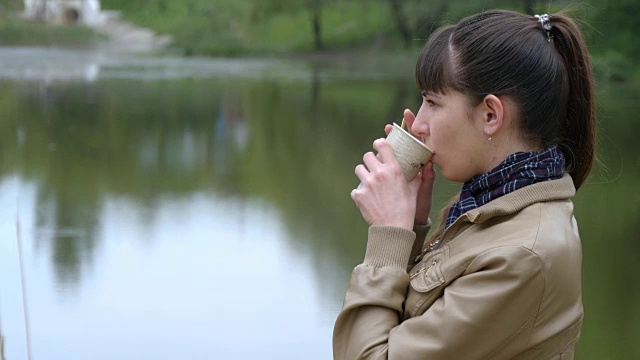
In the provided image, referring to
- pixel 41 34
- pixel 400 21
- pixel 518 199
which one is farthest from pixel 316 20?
pixel 518 199

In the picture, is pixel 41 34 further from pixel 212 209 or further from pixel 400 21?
pixel 212 209

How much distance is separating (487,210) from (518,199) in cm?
5

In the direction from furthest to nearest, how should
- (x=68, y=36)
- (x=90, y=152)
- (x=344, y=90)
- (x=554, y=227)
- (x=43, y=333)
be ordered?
1. (x=68, y=36)
2. (x=344, y=90)
3. (x=90, y=152)
4. (x=43, y=333)
5. (x=554, y=227)

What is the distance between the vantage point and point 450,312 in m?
1.44

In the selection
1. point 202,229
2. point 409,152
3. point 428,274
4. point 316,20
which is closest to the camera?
point 428,274

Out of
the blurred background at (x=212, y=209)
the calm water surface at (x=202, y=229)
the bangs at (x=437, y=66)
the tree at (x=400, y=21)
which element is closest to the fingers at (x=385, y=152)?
the bangs at (x=437, y=66)

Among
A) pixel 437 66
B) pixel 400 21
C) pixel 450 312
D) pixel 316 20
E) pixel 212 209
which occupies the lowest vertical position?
pixel 316 20

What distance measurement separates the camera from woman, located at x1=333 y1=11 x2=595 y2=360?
1435 mm

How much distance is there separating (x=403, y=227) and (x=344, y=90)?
15209 millimetres

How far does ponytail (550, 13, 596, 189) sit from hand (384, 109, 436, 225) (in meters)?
0.23

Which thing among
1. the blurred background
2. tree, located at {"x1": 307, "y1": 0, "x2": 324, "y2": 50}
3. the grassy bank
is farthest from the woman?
the grassy bank

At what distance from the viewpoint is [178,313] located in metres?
4.61

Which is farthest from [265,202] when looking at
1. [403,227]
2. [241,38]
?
[241,38]

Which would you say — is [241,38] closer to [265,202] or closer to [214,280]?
[265,202]
